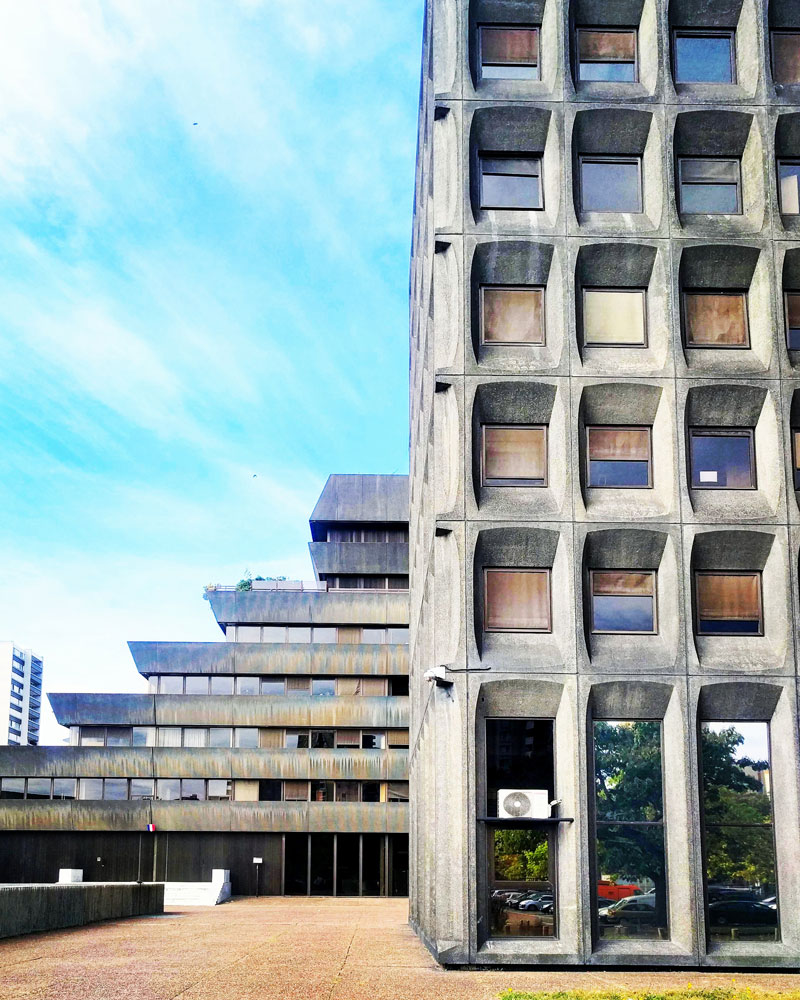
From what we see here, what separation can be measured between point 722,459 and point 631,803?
7471 millimetres

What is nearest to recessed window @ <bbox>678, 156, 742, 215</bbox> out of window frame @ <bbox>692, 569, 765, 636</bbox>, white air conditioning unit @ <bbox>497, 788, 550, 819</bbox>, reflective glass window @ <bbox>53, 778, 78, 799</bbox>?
window frame @ <bbox>692, 569, 765, 636</bbox>

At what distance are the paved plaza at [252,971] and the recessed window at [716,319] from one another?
12844 mm

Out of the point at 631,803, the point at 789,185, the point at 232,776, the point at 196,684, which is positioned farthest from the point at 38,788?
the point at 789,185

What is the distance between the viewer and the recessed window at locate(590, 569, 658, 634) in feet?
82.3

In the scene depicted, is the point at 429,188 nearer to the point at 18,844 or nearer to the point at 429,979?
the point at 429,979

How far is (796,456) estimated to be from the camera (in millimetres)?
25891

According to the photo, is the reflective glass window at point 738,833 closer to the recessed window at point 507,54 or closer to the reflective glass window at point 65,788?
the recessed window at point 507,54

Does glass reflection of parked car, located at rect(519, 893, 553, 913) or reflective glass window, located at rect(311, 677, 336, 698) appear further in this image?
reflective glass window, located at rect(311, 677, 336, 698)

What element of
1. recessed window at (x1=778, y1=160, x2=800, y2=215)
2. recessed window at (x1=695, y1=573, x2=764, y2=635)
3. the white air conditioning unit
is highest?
recessed window at (x1=778, y1=160, x2=800, y2=215)

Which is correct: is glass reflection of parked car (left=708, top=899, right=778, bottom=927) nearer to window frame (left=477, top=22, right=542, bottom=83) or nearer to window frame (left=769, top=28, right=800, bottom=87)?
window frame (left=769, top=28, right=800, bottom=87)

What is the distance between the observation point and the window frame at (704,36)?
2733 cm

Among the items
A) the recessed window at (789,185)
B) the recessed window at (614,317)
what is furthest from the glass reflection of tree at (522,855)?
the recessed window at (789,185)

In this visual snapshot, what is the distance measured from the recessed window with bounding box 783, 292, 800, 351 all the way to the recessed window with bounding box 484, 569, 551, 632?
23.9 feet

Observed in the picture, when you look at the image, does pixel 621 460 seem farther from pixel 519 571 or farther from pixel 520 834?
pixel 520 834
